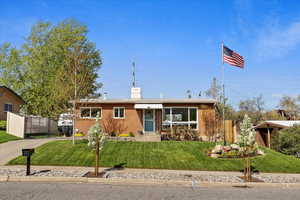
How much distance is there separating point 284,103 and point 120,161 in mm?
46976

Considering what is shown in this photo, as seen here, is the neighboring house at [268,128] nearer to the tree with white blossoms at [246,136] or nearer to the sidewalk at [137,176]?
the sidewalk at [137,176]

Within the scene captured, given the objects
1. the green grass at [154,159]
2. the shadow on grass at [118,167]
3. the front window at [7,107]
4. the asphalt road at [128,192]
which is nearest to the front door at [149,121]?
the green grass at [154,159]

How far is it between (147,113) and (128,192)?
1357 centimetres

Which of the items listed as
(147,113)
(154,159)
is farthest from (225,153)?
(147,113)

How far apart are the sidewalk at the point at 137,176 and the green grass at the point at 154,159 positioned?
2.60 ft

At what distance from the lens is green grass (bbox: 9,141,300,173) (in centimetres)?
1133

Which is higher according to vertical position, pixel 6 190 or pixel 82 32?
pixel 82 32

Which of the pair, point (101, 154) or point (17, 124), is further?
point (17, 124)

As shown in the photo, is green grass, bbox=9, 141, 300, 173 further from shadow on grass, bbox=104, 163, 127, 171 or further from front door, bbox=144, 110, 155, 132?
front door, bbox=144, 110, 155, 132

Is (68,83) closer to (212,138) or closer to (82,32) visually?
(212,138)

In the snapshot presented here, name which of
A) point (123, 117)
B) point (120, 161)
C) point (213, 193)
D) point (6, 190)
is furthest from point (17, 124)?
point (213, 193)

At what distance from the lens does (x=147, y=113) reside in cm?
2059

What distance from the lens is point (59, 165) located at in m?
11.2

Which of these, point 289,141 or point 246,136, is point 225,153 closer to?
point 246,136
